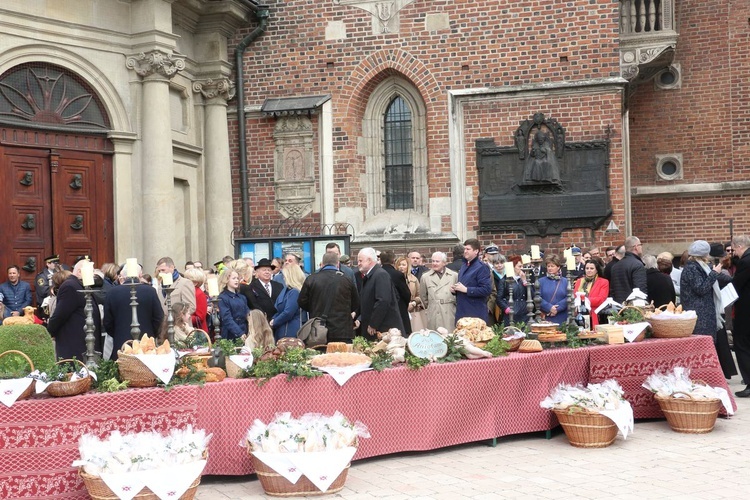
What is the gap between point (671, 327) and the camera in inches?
409

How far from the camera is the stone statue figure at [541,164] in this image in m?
17.5

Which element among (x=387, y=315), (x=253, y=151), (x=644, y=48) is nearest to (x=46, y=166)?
(x=253, y=151)

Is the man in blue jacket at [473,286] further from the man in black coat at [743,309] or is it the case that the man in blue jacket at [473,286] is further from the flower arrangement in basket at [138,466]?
the flower arrangement in basket at [138,466]

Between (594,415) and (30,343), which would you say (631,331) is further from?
(30,343)

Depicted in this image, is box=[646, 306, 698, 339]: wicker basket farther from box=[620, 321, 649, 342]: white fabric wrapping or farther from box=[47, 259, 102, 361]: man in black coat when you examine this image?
box=[47, 259, 102, 361]: man in black coat

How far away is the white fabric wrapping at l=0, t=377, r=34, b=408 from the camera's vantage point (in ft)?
22.9

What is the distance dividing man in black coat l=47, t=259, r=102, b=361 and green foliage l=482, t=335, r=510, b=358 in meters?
3.89

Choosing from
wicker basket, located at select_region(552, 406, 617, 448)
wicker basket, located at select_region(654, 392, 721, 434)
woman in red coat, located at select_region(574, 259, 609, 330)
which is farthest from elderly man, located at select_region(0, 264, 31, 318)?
wicker basket, located at select_region(654, 392, 721, 434)

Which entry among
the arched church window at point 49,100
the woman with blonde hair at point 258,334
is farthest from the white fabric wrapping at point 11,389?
the arched church window at point 49,100

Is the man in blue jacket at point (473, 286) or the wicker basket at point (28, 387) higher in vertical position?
the man in blue jacket at point (473, 286)

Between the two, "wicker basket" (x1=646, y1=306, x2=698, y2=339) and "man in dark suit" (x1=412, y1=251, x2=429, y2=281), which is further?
"man in dark suit" (x1=412, y1=251, x2=429, y2=281)

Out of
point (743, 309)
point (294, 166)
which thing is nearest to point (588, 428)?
point (743, 309)

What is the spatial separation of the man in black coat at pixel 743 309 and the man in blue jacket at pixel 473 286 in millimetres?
2836

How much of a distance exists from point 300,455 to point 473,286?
15.9 ft
